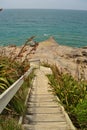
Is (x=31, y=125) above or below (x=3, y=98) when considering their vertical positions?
below

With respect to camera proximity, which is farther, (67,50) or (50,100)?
(67,50)

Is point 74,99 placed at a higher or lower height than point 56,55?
higher

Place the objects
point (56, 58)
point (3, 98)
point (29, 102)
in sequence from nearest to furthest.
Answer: point (3, 98) → point (29, 102) → point (56, 58)

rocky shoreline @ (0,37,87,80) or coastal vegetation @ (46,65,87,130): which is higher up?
coastal vegetation @ (46,65,87,130)

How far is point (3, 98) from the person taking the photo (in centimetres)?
577

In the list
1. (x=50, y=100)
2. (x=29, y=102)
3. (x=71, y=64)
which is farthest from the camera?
(x=71, y=64)

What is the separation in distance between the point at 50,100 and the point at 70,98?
977mm

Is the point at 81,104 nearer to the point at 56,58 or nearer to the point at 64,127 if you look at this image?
the point at 64,127

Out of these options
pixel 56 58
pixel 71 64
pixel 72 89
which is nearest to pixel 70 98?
pixel 72 89

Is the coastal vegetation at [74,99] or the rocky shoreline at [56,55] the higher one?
the coastal vegetation at [74,99]

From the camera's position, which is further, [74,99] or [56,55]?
[56,55]

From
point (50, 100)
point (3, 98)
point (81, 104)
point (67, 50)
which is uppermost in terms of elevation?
point (3, 98)

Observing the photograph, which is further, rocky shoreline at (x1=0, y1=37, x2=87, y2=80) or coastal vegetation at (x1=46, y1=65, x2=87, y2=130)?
rocky shoreline at (x1=0, y1=37, x2=87, y2=80)

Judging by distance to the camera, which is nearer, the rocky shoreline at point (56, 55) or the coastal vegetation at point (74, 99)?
the coastal vegetation at point (74, 99)
